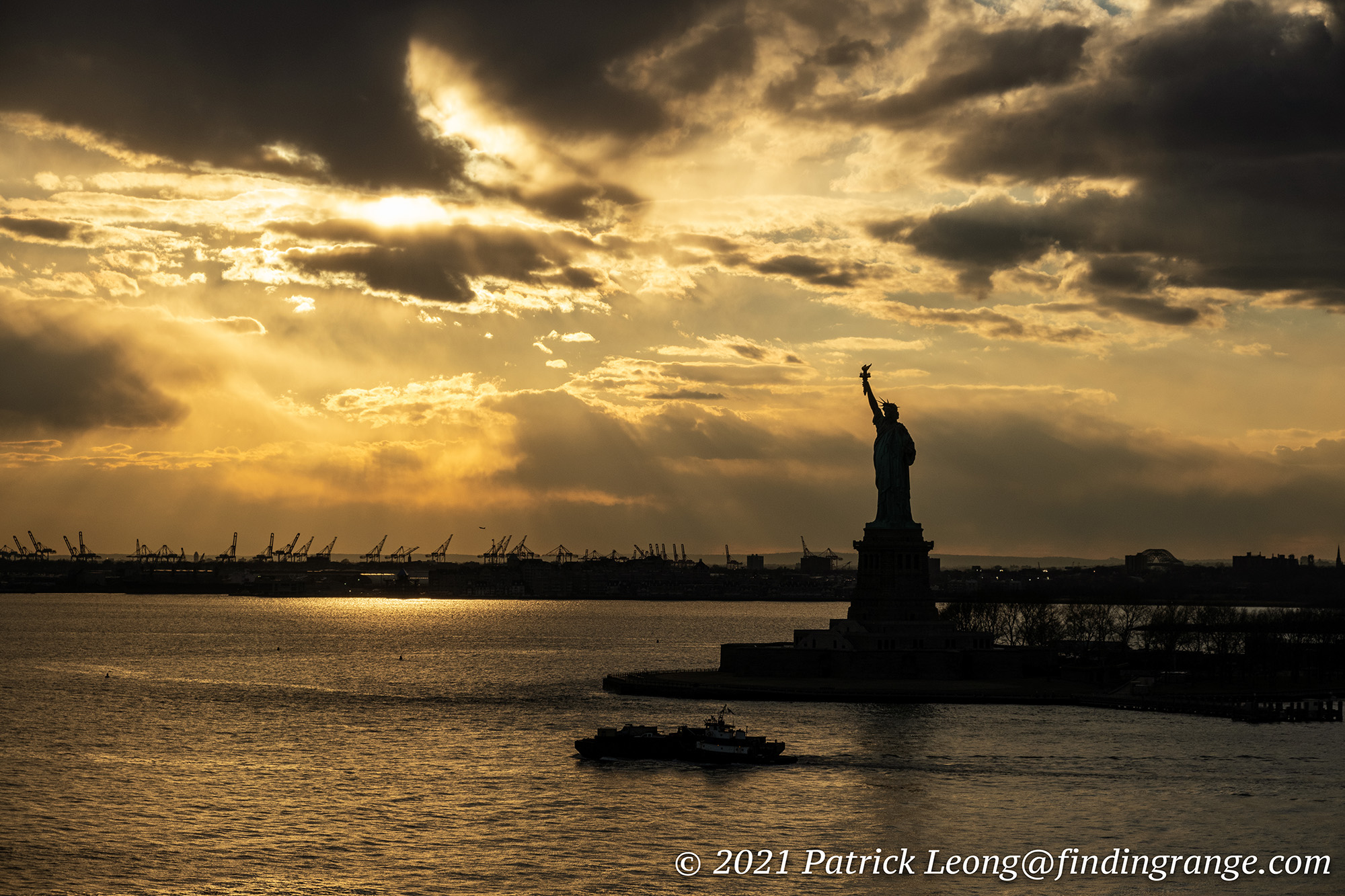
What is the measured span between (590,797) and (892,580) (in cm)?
4289

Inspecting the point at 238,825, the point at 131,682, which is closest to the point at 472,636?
the point at 131,682

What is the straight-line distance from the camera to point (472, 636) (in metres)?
187

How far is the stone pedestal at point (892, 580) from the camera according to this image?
93062 mm

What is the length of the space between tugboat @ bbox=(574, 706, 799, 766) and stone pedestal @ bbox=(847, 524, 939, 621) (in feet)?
96.1

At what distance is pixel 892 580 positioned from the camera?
93.8 metres

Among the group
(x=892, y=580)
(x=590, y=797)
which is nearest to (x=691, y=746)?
(x=590, y=797)

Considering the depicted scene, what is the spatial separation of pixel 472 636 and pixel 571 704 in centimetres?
10210

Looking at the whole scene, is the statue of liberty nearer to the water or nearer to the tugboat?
the water

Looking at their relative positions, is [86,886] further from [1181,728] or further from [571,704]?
[1181,728]

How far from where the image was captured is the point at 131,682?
10831cm

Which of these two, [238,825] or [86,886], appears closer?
[86,886]

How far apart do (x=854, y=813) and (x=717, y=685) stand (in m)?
36.7

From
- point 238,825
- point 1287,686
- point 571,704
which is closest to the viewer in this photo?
point 238,825

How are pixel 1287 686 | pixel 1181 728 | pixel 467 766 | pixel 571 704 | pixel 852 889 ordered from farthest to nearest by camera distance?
pixel 1287 686, pixel 571 704, pixel 1181 728, pixel 467 766, pixel 852 889
